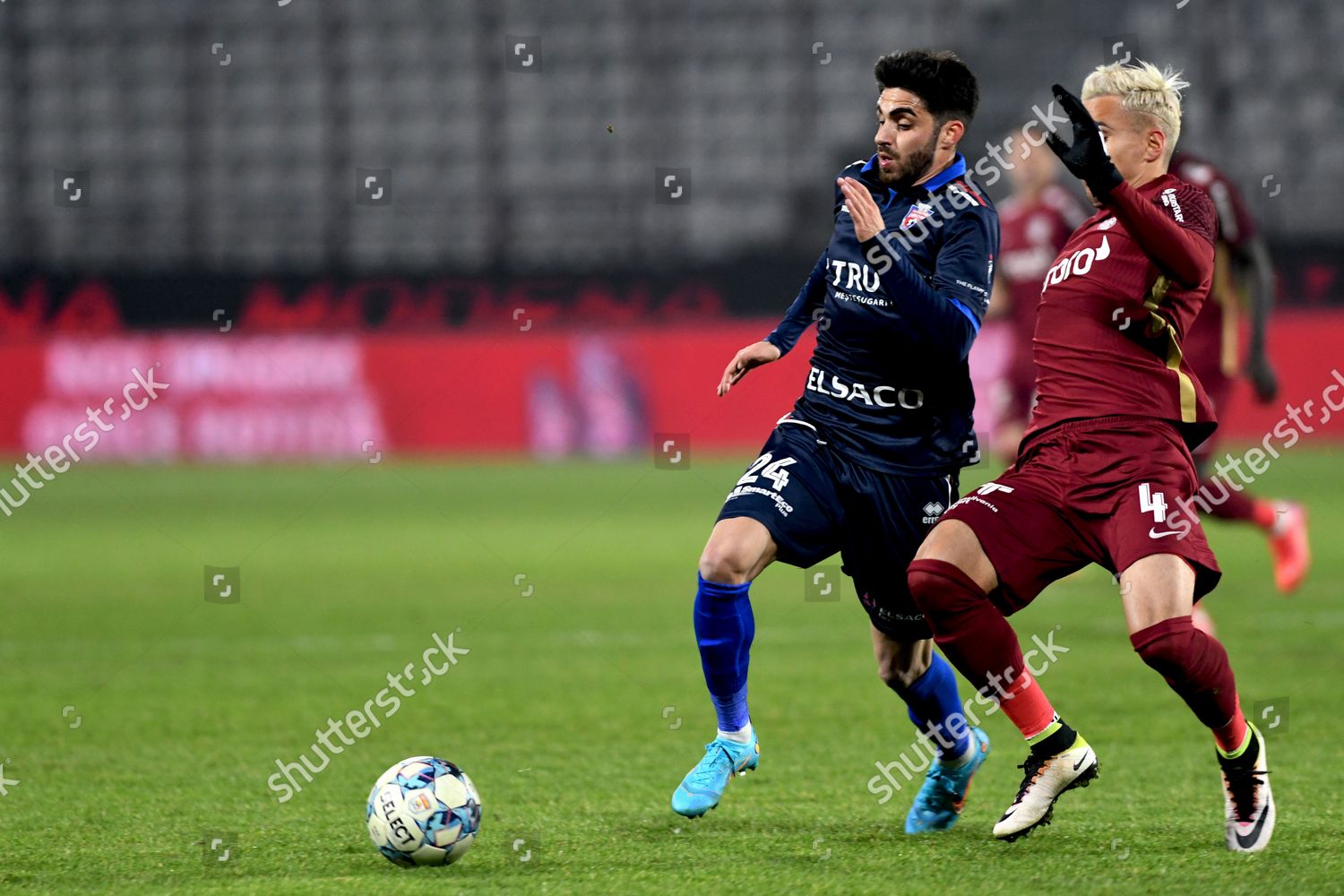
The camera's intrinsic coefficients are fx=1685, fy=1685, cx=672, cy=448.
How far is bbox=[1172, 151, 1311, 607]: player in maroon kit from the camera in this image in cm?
684

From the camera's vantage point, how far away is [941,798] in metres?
4.25

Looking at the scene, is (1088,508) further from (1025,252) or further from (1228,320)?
(1025,252)

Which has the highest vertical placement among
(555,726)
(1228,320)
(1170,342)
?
(1170,342)

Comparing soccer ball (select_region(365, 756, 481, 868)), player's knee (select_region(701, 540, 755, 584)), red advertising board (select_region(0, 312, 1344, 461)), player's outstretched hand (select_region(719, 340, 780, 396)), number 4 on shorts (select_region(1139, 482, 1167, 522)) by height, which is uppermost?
player's outstretched hand (select_region(719, 340, 780, 396))

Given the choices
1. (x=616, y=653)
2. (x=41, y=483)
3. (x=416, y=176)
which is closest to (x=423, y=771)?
(x=616, y=653)

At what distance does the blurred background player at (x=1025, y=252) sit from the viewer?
8289 mm

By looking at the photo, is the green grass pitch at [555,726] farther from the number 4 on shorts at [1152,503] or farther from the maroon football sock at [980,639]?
the number 4 on shorts at [1152,503]

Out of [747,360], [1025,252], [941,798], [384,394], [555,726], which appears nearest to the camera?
[941,798]

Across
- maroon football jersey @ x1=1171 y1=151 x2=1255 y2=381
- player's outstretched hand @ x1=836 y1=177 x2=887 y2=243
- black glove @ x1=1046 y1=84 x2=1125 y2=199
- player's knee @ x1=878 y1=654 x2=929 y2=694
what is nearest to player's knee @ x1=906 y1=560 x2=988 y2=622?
player's knee @ x1=878 y1=654 x2=929 y2=694

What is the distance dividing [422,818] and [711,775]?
762 millimetres

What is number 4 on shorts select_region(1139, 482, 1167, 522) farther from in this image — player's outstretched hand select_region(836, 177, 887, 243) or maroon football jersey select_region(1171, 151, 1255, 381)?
maroon football jersey select_region(1171, 151, 1255, 381)

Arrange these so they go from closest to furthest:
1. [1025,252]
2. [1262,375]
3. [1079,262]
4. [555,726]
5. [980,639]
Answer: [980,639] < [1079,262] < [555,726] < [1262,375] < [1025,252]

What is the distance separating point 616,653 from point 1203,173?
Answer: 319 centimetres

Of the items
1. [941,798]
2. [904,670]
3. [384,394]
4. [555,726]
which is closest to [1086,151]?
[904,670]
